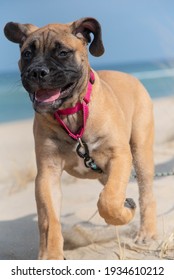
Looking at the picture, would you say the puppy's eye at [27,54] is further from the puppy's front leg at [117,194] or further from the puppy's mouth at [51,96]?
the puppy's front leg at [117,194]

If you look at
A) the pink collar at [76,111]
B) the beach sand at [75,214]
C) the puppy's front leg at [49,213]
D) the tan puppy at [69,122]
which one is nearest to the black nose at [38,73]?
the tan puppy at [69,122]

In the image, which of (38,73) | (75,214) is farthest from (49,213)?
(75,214)

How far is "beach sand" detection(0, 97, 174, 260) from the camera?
521 cm

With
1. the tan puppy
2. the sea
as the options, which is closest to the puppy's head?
the tan puppy

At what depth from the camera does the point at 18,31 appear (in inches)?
189

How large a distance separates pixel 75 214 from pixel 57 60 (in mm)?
2473

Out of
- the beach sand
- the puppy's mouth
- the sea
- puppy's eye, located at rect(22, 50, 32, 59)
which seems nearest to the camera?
the puppy's mouth

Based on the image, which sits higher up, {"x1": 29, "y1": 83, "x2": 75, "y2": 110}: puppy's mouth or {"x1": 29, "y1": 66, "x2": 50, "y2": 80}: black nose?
{"x1": 29, "y1": 66, "x2": 50, "y2": 80}: black nose

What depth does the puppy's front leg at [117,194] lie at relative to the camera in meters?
4.35

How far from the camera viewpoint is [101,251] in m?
5.20

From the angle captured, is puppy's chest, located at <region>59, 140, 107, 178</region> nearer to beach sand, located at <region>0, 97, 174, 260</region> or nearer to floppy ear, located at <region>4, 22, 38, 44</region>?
beach sand, located at <region>0, 97, 174, 260</region>

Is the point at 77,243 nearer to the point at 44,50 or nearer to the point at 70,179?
the point at 44,50

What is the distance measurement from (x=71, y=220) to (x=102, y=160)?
1631mm
